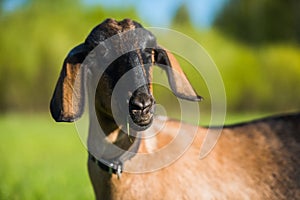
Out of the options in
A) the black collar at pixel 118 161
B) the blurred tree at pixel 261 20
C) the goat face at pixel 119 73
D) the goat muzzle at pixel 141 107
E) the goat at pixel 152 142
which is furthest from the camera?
the blurred tree at pixel 261 20

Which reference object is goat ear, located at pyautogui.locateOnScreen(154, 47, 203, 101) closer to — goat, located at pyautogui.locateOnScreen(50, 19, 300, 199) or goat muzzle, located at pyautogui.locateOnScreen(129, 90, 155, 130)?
goat, located at pyautogui.locateOnScreen(50, 19, 300, 199)

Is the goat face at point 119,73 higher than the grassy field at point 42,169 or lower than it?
higher

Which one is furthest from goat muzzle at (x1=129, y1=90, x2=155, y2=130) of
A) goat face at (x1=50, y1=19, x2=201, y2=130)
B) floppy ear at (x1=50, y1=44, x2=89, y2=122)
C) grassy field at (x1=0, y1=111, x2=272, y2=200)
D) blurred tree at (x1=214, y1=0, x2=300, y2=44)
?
blurred tree at (x1=214, y1=0, x2=300, y2=44)

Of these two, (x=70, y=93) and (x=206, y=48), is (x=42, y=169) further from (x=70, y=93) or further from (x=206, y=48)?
(x=206, y=48)

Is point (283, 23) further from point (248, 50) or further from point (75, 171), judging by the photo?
point (75, 171)

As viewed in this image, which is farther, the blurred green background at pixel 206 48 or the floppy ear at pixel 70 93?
the blurred green background at pixel 206 48

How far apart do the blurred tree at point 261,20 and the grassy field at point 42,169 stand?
3574cm

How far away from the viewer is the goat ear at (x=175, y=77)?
5.13m

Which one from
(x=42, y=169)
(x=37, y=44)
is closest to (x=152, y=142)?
(x=42, y=169)

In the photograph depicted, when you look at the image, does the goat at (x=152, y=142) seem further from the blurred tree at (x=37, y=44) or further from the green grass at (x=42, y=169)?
the blurred tree at (x=37, y=44)

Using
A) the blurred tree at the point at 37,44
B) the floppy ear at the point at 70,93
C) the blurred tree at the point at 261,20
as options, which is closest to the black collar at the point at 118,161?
the floppy ear at the point at 70,93

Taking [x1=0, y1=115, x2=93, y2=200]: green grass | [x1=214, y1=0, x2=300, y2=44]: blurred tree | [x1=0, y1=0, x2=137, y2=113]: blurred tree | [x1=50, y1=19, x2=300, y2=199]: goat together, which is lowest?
[x1=214, y1=0, x2=300, y2=44]: blurred tree

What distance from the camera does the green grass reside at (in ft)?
27.3

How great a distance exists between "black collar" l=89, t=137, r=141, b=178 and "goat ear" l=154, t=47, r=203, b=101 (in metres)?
0.54
